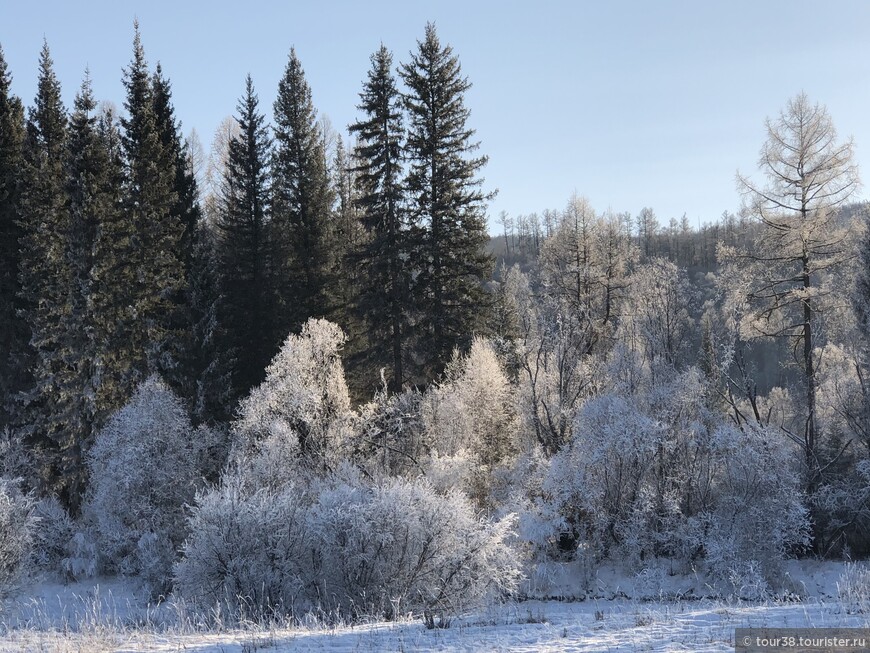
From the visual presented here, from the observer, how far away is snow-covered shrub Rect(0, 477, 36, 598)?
1823cm

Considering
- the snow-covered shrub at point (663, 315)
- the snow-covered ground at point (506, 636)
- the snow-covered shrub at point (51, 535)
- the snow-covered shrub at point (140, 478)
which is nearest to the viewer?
the snow-covered ground at point (506, 636)

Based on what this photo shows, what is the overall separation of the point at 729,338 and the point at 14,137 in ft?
108

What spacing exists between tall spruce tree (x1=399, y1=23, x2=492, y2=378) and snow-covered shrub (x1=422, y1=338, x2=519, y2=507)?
208 centimetres

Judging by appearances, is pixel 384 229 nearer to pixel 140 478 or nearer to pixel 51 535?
pixel 140 478

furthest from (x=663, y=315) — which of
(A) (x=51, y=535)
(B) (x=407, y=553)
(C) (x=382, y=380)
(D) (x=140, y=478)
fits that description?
(A) (x=51, y=535)

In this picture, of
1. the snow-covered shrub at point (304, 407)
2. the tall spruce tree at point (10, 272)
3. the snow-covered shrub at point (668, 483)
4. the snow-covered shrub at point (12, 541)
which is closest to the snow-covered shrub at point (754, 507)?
the snow-covered shrub at point (668, 483)

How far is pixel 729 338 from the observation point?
22.4 meters

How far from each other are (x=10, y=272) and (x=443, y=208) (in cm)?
1991

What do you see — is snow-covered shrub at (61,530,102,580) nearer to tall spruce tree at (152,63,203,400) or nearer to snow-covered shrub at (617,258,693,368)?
tall spruce tree at (152,63,203,400)

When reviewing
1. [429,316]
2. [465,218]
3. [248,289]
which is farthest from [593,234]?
[248,289]

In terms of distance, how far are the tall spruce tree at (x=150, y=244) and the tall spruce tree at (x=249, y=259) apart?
2.49m

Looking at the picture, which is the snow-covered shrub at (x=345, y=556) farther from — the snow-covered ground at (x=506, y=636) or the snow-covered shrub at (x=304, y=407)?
the snow-covered shrub at (x=304, y=407)

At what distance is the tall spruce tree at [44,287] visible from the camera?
2644 centimetres

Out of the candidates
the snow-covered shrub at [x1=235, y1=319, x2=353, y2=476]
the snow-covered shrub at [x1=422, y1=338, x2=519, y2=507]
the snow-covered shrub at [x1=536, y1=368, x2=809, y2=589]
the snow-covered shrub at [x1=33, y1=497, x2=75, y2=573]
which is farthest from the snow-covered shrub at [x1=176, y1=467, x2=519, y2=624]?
the snow-covered shrub at [x1=33, y1=497, x2=75, y2=573]
